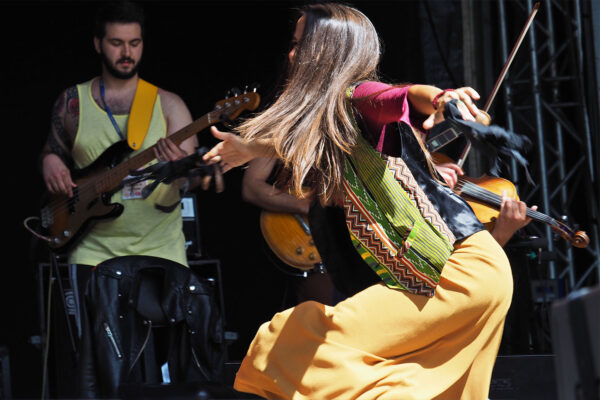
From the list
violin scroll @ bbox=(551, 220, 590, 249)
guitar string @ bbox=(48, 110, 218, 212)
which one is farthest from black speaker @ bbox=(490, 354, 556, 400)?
guitar string @ bbox=(48, 110, 218, 212)

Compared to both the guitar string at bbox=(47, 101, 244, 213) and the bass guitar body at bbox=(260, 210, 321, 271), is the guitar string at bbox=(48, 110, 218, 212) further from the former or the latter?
the bass guitar body at bbox=(260, 210, 321, 271)

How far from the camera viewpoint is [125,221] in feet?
14.7

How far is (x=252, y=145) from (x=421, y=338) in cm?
81

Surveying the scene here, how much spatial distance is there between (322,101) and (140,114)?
2215mm

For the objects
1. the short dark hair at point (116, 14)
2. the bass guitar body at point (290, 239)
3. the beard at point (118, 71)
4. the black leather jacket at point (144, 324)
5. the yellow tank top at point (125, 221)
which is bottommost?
the black leather jacket at point (144, 324)

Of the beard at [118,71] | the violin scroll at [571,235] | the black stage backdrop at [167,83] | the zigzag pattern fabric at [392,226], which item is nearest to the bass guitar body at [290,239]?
the beard at [118,71]

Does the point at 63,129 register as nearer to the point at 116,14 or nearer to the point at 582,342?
the point at 116,14

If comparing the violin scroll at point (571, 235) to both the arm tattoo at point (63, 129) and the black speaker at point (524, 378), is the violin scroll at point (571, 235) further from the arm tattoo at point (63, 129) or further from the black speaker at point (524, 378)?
the arm tattoo at point (63, 129)

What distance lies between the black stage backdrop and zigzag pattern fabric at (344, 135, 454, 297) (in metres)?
3.94

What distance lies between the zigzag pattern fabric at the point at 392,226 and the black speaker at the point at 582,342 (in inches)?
27.9

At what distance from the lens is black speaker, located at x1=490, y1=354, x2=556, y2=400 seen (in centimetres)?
400

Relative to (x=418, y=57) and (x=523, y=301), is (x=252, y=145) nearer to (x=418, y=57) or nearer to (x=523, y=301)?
(x=523, y=301)

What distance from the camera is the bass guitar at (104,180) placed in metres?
4.48

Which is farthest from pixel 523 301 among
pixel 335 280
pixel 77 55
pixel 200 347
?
pixel 77 55
